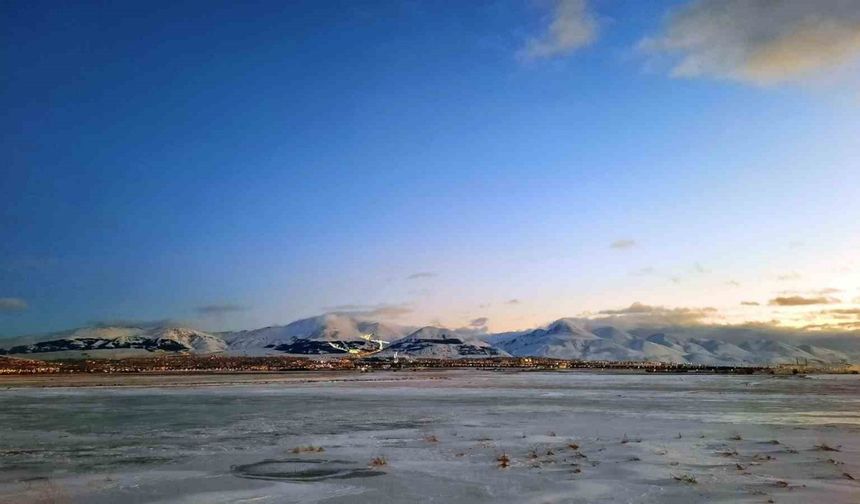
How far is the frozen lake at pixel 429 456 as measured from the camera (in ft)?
43.2

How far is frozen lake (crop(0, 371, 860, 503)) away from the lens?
1316cm

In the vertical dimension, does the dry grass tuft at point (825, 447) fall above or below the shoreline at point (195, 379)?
above

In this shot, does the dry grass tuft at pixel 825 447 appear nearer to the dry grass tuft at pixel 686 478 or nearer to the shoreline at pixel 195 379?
the dry grass tuft at pixel 686 478

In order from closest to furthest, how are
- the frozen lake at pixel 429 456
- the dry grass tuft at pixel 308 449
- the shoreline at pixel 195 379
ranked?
1. the frozen lake at pixel 429 456
2. the dry grass tuft at pixel 308 449
3. the shoreline at pixel 195 379

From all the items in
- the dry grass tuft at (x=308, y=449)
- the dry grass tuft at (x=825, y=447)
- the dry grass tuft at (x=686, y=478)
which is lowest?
the dry grass tuft at (x=825, y=447)

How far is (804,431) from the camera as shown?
2378 cm

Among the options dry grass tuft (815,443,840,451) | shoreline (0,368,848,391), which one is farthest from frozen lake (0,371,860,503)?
shoreline (0,368,848,391)

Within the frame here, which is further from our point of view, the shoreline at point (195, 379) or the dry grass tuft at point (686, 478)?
the shoreline at point (195, 379)

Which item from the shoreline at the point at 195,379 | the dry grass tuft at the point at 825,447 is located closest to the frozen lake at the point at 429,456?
the dry grass tuft at the point at 825,447

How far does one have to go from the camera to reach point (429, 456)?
1783 centimetres

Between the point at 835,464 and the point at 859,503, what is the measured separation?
16.5ft

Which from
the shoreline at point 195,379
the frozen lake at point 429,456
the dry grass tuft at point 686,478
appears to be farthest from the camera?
the shoreline at point 195,379

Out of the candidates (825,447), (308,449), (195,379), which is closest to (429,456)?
(308,449)

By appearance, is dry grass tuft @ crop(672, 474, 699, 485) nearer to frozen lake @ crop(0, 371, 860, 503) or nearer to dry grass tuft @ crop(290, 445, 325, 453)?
frozen lake @ crop(0, 371, 860, 503)
